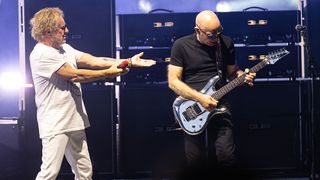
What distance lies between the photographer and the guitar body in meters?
4.16

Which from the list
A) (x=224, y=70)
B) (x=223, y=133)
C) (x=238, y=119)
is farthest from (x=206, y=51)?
(x=238, y=119)

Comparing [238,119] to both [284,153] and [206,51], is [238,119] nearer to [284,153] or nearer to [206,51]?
[284,153]

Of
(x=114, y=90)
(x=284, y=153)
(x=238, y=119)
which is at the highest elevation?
(x=114, y=90)

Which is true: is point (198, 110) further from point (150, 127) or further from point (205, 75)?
point (150, 127)

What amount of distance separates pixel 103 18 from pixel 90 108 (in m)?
0.97

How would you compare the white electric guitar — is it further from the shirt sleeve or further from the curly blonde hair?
the curly blonde hair

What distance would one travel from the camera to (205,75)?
419 cm

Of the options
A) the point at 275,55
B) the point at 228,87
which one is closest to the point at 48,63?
the point at 228,87

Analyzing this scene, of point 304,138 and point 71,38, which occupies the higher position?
point 71,38

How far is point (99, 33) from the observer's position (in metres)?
5.28

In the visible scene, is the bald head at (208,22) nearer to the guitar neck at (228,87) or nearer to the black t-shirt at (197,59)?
the black t-shirt at (197,59)

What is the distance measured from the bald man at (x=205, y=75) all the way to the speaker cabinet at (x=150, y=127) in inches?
43.7

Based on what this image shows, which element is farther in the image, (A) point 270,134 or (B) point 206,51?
(A) point 270,134

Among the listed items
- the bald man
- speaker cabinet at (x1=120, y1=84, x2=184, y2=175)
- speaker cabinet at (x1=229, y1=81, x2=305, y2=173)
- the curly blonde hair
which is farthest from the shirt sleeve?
speaker cabinet at (x1=229, y1=81, x2=305, y2=173)
